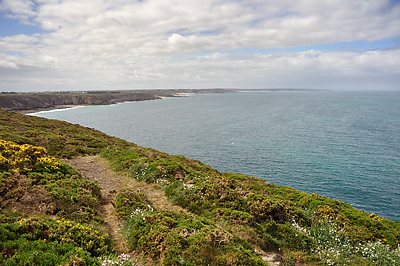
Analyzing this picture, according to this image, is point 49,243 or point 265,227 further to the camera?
point 265,227

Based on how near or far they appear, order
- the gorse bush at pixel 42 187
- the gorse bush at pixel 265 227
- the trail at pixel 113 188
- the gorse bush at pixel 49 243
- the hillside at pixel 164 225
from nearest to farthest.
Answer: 1. the gorse bush at pixel 49 243
2. the hillside at pixel 164 225
3. the gorse bush at pixel 265 227
4. the trail at pixel 113 188
5. the gorse bush at pixel 42 187

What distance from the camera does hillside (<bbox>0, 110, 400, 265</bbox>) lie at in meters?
9.06

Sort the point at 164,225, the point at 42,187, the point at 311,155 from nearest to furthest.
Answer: the point at 164,225 < the point at 42,187 < the point at 311,155

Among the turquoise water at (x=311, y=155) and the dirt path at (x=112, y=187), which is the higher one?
the dirt path at (x=112, y=187)

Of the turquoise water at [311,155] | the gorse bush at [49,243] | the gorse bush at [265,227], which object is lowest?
the turquoise water at [311,155]

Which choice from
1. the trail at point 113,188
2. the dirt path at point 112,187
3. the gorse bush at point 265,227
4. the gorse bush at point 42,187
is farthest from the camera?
the gorse bush at point 42,187

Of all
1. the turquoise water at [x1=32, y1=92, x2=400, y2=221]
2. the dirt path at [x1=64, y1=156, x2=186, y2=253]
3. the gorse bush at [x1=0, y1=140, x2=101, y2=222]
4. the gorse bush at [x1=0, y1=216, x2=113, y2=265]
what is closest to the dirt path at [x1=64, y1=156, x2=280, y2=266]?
the dirt path at [x1=64, y1=156, x2=186, y2=253]

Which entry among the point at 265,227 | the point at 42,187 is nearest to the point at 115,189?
the point at 42,187

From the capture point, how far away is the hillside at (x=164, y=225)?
9.06m

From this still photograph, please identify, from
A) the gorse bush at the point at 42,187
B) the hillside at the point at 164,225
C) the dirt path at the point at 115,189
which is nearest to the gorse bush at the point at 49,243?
the hillside at the point at 164,225

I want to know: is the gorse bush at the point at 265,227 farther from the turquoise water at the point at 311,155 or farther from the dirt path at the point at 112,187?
the turquoise water at the point at 311,155

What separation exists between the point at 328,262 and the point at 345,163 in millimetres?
41015

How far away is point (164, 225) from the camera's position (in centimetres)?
1131

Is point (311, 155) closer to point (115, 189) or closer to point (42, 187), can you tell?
point (115, 189)
